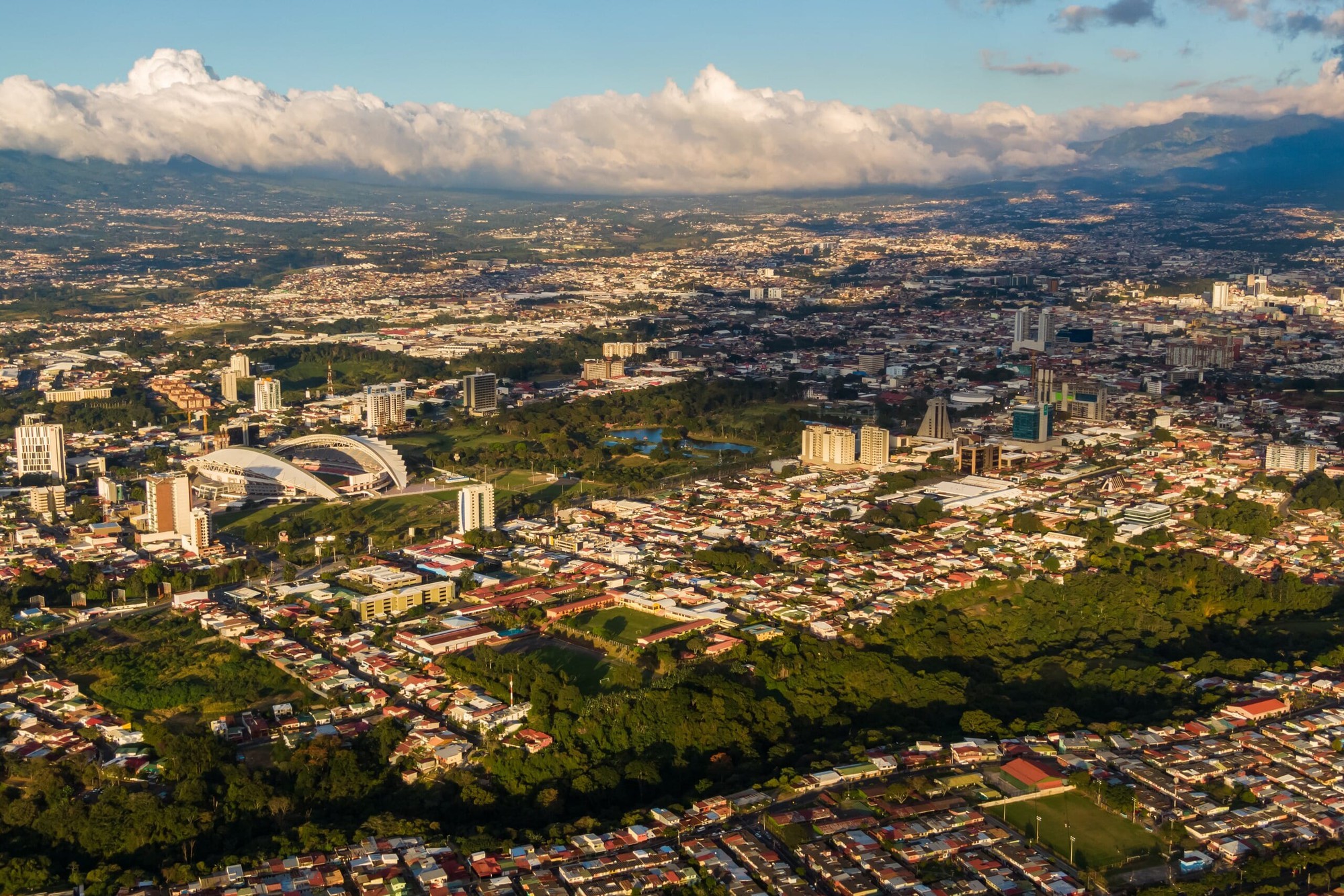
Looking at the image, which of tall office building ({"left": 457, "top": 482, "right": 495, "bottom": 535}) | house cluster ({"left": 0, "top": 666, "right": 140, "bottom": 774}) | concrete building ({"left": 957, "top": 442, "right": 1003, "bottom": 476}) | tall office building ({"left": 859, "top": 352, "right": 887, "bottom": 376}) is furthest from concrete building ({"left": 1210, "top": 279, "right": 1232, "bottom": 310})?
house cluster ({"left": 0, "top": 666, "right": 140, "bottom": 774})

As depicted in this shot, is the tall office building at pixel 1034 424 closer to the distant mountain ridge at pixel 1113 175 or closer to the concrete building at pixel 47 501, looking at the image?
the concrete building at pixel 47 501

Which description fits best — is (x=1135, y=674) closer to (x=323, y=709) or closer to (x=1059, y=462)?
(x=323, y=709)

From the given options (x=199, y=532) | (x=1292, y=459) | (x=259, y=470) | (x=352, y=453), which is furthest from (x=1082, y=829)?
(x=352, y=453)

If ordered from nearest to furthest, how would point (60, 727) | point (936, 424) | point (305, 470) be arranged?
point (60, 727) → point (305, 470) → point (936, 424)

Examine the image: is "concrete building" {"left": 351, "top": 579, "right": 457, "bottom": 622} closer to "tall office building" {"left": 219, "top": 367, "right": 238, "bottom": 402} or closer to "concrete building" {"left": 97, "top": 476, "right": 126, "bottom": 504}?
"concrete building" {"left": 97, "top": 476, "right": 126, "bottom": 504}

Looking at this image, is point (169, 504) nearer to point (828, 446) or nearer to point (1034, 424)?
point (828, 446)

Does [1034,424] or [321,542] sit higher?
[1034,424]

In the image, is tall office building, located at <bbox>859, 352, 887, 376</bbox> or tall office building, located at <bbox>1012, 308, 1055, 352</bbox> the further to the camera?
tall office building, located at <bbox>1012, 308, 1055, 352</bbox>
